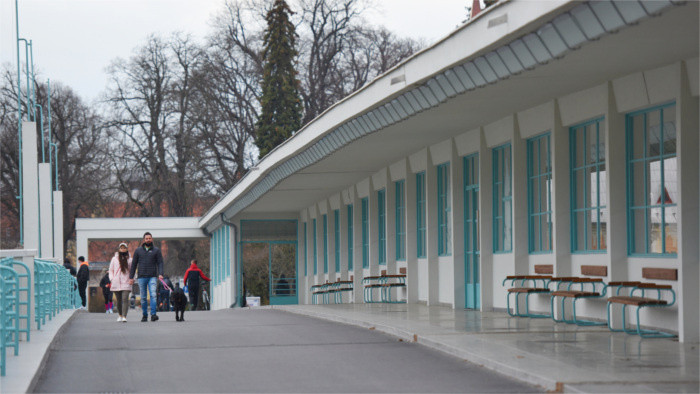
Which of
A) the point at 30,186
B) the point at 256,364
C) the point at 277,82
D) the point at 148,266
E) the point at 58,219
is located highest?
the point at 277,82

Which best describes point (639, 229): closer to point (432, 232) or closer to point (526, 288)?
point (526, 288)

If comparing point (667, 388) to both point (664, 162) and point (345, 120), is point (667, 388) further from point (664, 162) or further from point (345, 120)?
point (345, 120)

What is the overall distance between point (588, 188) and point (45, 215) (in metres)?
16.4

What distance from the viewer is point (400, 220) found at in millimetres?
27109

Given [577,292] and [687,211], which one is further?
[577,292]

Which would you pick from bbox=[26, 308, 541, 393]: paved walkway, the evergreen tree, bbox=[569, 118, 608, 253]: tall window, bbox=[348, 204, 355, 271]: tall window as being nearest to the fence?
bbox=[26, 308, 541, 393]: paved walkway

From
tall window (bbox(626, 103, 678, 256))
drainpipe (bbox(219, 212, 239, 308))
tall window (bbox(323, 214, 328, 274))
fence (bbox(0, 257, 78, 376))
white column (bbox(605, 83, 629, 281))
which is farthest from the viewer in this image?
drainpipe (bbox(219, 212, 239, 308))

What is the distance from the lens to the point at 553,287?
17469 mm

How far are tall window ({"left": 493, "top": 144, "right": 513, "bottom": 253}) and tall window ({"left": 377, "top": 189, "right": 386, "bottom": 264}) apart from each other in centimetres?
866

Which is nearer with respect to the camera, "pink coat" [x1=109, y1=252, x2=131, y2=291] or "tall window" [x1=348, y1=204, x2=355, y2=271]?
"pink coat" [x1=109, y1=252, x2=131, y2=291]

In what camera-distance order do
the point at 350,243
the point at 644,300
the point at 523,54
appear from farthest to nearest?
1. the point at 350,243
2. the point at 644,300
3. the point at 523,54

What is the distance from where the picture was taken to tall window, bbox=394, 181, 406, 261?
26.8m

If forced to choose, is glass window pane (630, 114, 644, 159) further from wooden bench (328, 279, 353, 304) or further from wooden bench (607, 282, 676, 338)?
wooden bench (328, 279, 353, 304)

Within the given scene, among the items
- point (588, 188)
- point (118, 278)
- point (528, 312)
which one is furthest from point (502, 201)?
point (118, 278)
